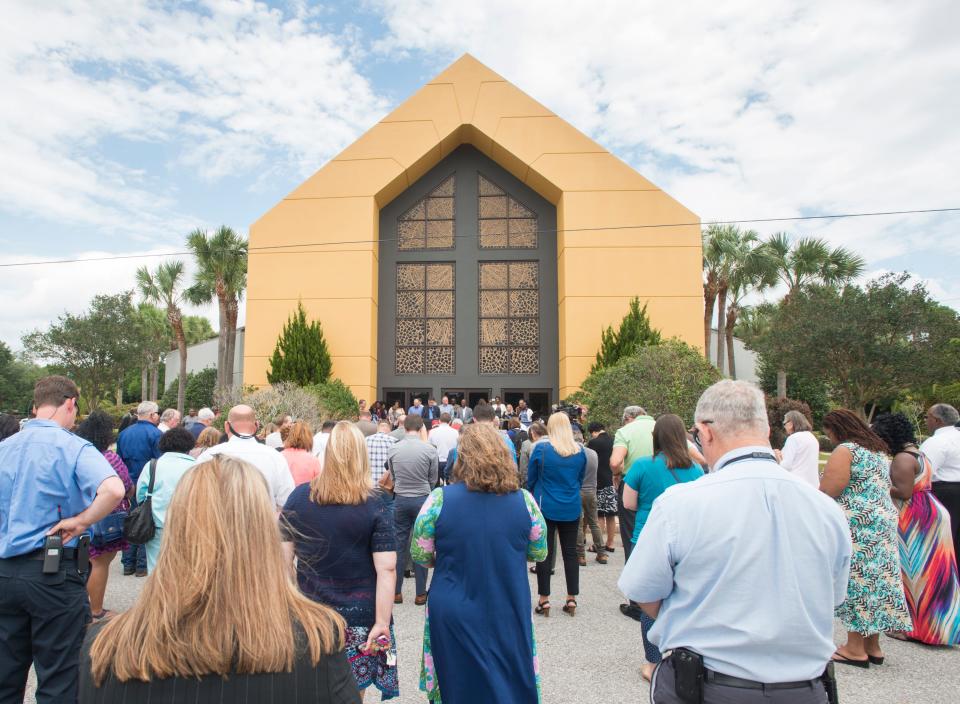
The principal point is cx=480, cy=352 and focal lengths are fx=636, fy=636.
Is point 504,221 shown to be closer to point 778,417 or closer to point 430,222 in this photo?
point 430,222

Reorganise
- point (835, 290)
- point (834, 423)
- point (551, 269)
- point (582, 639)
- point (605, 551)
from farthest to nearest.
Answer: point (835, 290), point (551, 269), point (605, 551), point (582, 639), point (834, 423)

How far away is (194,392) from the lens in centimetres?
3956

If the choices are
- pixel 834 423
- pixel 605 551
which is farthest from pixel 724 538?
pixel 605 551

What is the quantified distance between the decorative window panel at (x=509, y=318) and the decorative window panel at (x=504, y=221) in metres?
0.84

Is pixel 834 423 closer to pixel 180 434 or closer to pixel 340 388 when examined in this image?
pixel 180 434

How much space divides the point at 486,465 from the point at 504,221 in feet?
73.2

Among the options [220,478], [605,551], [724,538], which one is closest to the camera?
[220,478]

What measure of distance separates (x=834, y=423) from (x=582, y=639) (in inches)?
114

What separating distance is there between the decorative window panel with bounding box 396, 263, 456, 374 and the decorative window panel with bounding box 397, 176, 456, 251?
0.86m

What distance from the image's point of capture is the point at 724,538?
6.84ft

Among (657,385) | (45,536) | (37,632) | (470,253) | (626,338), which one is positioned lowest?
(37,632)

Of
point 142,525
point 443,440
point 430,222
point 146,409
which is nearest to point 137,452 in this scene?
point 146,409

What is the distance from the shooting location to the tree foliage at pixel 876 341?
24.1 m

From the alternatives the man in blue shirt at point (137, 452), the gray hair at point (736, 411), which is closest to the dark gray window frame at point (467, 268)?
the man in blue shirt at point (137, 452)
